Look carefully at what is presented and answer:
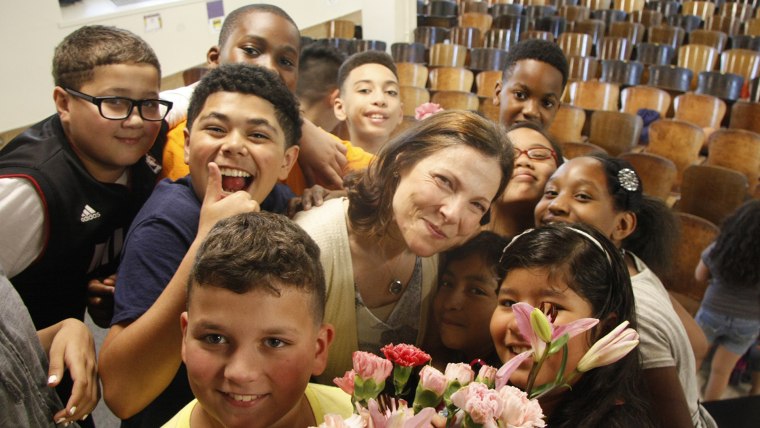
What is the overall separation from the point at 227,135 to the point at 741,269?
91.8 inches

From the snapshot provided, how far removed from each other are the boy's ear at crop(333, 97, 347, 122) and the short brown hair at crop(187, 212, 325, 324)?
41.0 inches

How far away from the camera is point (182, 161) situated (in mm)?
1392

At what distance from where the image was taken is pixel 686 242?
2836 millimetres

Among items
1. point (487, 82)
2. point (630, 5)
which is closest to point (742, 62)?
point (630, 5)

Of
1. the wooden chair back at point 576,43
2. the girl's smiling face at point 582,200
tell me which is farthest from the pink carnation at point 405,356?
the wooden chair back at point 576,43

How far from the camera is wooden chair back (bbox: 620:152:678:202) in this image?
3.55m

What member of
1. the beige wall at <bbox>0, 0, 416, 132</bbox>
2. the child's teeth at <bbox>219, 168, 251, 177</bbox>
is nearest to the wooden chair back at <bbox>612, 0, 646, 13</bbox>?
the beige wall at <bbox>0, 0, 416, 132</bbox>

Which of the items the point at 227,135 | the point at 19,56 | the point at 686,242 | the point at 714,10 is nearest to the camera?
the point at 227,135

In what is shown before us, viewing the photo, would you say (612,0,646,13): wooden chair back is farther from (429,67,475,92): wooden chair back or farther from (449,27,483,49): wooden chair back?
(429,67,475,92): wooden chair back

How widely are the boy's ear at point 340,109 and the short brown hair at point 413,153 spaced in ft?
2.25

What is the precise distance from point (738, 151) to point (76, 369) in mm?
4422

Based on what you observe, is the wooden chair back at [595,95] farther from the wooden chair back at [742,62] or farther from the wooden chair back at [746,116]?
the wooden chair back at [742,62]

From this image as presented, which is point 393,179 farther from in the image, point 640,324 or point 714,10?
point 714,10

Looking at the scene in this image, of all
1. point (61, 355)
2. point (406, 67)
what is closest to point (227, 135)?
point (61, 355)
